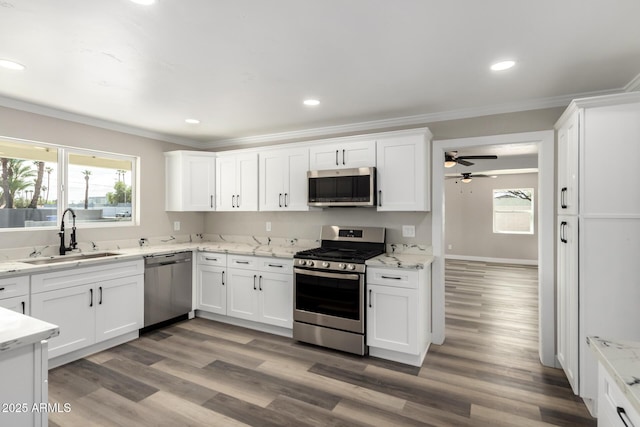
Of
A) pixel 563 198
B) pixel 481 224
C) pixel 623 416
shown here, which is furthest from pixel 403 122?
pixel 481 224

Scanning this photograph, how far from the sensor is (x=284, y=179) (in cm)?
407

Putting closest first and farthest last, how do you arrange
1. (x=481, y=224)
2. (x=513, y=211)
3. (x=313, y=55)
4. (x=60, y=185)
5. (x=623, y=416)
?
(x=623, y=416) → (x=313, y=55) → (x=60, y=185) → (x=513, y=211) → (x=481, y=224)

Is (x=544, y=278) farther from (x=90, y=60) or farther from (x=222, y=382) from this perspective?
(x=90, y=60)

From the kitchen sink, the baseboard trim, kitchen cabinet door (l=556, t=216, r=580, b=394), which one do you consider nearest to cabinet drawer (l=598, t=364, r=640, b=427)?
kitchen cabinet door (l=556, t=216, r=580, b=394)

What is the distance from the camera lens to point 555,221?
3.05 meters

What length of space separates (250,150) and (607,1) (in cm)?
356

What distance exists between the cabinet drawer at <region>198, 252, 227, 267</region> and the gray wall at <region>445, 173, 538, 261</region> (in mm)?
7249

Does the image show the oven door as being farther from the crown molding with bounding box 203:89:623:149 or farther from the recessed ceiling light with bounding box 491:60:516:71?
the recessed ceiling light with bounding box 491:60:516:71

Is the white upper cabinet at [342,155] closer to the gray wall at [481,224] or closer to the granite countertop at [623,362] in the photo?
the granite countertop at [623,362]

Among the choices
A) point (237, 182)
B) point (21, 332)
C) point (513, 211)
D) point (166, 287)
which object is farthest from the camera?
point (513, 211)

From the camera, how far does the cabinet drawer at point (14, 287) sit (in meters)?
2.58

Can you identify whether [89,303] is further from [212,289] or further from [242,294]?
[242,294]

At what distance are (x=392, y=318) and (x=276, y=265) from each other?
4.57 feet

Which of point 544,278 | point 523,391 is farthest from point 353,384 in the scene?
point 544,278
